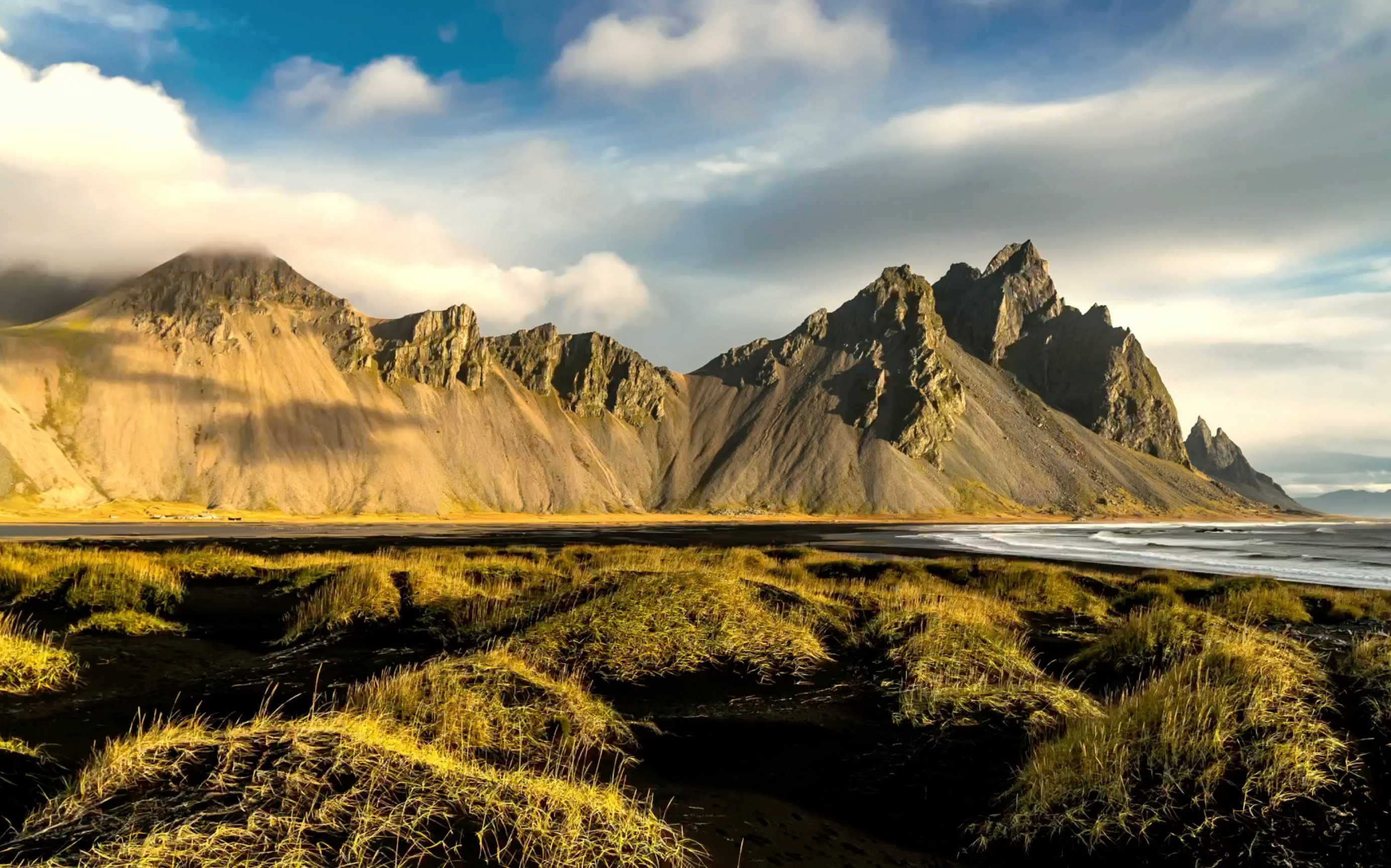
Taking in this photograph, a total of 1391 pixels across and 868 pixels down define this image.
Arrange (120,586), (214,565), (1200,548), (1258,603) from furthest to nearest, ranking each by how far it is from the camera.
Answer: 1. (1200,548)
2. (214,565)
3. (1258,603)
4. (120,586)

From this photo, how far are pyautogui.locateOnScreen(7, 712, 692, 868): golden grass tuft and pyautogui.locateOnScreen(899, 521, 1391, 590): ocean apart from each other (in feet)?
156

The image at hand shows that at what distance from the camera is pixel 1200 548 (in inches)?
2810

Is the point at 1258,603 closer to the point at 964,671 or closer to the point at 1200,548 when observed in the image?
the point at 964,671

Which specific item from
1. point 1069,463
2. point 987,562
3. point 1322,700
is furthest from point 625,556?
A: point 1069,463

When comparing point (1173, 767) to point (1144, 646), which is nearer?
point (1173, 767)

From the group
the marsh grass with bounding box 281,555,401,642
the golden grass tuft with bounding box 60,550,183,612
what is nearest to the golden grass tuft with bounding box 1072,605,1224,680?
the marsh grass with bounding box 281,555,401,642

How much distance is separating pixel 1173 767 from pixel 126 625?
67.0 feet

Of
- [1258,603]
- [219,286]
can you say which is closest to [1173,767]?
[1258,603]

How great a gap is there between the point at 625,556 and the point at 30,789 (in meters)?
26.4

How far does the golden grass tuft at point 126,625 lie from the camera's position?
16281 mm

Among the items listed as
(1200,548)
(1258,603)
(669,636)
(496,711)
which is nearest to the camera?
(496,711)

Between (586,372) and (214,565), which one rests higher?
(586,372)

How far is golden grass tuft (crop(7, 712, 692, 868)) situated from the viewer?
18.1 feet

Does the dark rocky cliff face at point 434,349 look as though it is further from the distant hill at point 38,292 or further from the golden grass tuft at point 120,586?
the golden grass tuft at point 120,586
